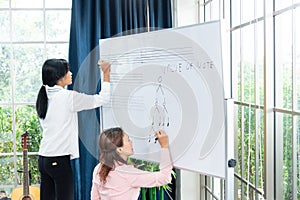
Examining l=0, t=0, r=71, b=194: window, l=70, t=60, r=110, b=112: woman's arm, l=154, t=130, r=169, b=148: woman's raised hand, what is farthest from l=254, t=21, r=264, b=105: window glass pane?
l=0, t=0, r=71, b=194: window

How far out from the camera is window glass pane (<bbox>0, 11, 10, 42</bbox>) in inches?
151

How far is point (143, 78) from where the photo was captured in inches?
108

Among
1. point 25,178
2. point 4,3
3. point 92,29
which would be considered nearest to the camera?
point 25,178

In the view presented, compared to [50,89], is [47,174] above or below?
below

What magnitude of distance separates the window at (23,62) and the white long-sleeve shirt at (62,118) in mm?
792

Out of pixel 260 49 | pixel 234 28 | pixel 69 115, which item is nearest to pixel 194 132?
pixel 260 49

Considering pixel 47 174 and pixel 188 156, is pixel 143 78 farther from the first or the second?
pixel 47 174

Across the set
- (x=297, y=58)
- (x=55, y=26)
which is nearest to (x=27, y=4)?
(x=55, y=26)

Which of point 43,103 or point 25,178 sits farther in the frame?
point 25,178

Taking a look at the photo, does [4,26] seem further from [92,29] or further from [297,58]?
[297,58]

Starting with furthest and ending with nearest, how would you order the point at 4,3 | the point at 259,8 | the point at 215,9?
the point at 4,3
the point at 215,9
the point at 259,8

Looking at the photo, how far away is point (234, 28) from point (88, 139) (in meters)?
1.59

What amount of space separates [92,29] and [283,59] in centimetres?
190

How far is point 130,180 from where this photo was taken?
2414 mm
